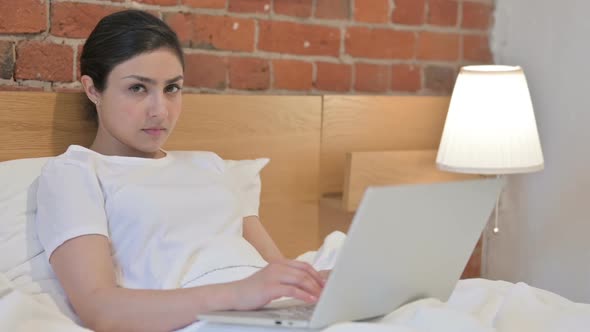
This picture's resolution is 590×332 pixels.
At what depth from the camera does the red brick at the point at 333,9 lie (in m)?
2.22

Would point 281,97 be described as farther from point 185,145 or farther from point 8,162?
point 8,162

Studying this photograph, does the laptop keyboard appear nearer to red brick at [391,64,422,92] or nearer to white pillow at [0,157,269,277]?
white pillow at [0,157,269,277]

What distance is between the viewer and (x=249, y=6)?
2.09m

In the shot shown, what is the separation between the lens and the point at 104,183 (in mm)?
1448

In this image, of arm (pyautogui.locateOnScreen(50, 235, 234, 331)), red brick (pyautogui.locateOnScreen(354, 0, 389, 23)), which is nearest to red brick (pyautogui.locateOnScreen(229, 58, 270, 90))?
red brick (pyautogui.locateOnScreen(354, 0, 389, 23))

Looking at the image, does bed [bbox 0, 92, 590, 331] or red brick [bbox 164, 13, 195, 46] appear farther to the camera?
red brick [bbox 164, 13, 195, 46]

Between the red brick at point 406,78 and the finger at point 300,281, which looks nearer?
the finger at point 300,281

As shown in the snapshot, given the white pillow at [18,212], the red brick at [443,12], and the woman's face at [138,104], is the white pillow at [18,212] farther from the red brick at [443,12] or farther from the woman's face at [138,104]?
the red brick at [443,12]

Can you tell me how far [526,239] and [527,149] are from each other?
498mm

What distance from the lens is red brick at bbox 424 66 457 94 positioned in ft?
8.19

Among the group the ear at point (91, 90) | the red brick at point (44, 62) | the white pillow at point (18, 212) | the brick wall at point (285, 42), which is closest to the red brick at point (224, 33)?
the brick wall at point (285, 42)

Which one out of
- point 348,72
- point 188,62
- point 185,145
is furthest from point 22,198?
point 348,72

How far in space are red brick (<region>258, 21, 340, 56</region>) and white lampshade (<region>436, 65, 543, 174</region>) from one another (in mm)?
379

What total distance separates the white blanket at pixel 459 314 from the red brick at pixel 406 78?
1.01 meters
